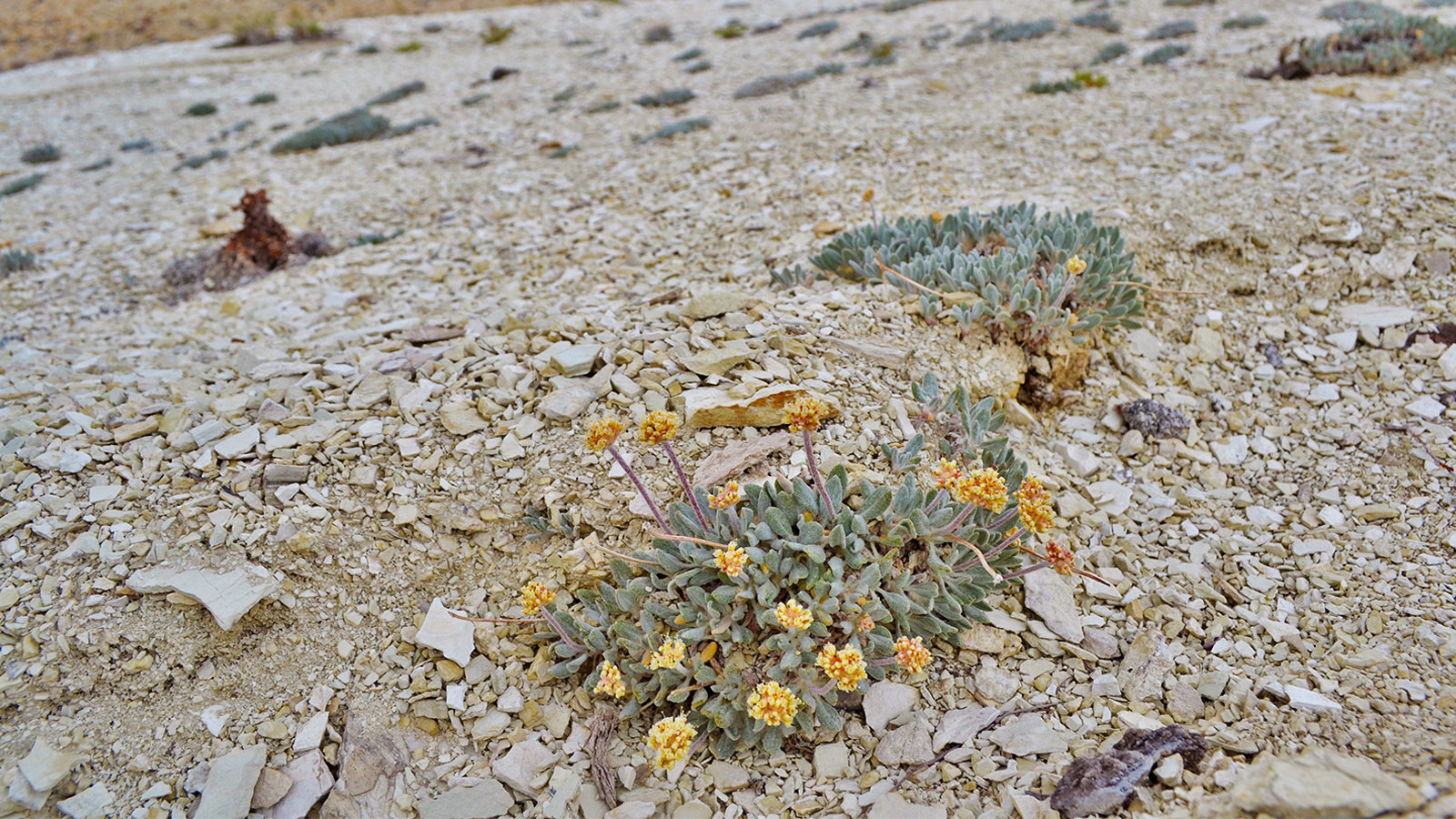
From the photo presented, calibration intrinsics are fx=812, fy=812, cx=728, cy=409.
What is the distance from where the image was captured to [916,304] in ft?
15.5

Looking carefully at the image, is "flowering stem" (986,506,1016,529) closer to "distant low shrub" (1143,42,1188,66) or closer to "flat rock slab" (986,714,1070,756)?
"flat rock slab" (986,714,1070,756)

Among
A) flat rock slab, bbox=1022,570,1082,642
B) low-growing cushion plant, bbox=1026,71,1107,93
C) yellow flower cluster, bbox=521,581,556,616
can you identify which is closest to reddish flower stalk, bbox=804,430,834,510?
flat rock slab, bbox=1022,570,1082,642

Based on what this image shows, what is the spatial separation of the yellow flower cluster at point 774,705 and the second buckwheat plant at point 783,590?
0.19 ft

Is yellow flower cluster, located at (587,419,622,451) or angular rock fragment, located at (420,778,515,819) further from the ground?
yellow flower cluster, located at (587,419,622,451)

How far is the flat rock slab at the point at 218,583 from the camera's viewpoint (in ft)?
11.0

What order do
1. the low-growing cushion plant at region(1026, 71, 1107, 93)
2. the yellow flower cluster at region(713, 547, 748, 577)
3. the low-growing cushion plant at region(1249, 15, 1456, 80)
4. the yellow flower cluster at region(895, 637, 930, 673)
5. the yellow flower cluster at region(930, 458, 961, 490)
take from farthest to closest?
the low-growing cushion plant at region(1026, 71, 1107, 93) < the low-growing cushion plant at region(1249, 15, 1456, 80) < the yellow flower cluster at region(930, 458, 961, 490) < the yellow flower cluster at region(713, 547, 748, 577) < the yellow flower cluster at region(895, 637, 930, 673)

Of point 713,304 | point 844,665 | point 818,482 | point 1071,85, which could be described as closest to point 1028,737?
point 844,665

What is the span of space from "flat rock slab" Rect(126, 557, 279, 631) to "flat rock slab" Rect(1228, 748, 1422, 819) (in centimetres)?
364

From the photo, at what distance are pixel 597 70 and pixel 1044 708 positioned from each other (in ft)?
52.0

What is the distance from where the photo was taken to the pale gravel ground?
3.14 meters

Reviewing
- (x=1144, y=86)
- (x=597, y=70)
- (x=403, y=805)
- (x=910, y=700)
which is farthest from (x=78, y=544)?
(x=597, y=70)

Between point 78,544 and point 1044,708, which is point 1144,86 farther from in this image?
point 78,544

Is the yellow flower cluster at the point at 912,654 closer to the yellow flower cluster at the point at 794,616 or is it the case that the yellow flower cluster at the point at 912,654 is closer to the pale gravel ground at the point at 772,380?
the yellow flower cluster at the point at 794,616

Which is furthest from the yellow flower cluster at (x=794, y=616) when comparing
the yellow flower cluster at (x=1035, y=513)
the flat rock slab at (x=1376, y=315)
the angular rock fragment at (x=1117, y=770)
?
the flat rock slab at (x=1376, y=315)
